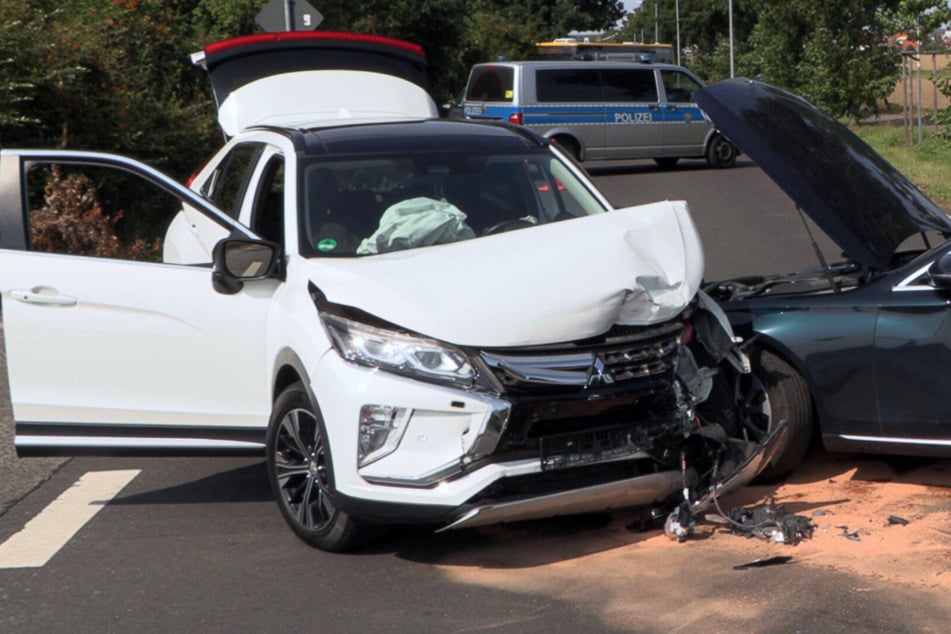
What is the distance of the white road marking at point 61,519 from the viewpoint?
5773 mm

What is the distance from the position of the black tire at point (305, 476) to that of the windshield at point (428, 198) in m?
0.79

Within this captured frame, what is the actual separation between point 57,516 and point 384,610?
223 centimetres

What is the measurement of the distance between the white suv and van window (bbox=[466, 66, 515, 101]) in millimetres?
16812

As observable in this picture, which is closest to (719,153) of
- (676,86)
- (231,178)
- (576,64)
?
(676,86)

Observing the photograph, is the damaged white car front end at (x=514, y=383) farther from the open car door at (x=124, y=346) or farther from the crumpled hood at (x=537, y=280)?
the open car door at (x=124, y=346)

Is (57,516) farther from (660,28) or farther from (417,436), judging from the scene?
(660,28)

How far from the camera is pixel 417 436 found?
5.03 meters

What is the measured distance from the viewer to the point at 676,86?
25359 mm

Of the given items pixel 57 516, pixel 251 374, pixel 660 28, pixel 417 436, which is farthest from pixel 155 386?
pixel 660 28

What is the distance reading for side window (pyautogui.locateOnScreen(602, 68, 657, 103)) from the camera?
24594mm

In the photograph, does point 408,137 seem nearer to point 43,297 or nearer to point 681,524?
point 43,297

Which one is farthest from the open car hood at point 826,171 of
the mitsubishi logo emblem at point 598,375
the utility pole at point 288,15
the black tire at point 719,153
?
the black tire at point 719,153

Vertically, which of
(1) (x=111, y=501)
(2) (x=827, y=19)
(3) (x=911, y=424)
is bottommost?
(1) (x=111, y=501)

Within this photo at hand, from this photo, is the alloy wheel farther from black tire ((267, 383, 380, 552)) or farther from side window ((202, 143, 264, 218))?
side window ((202, 143, 264, 218))
